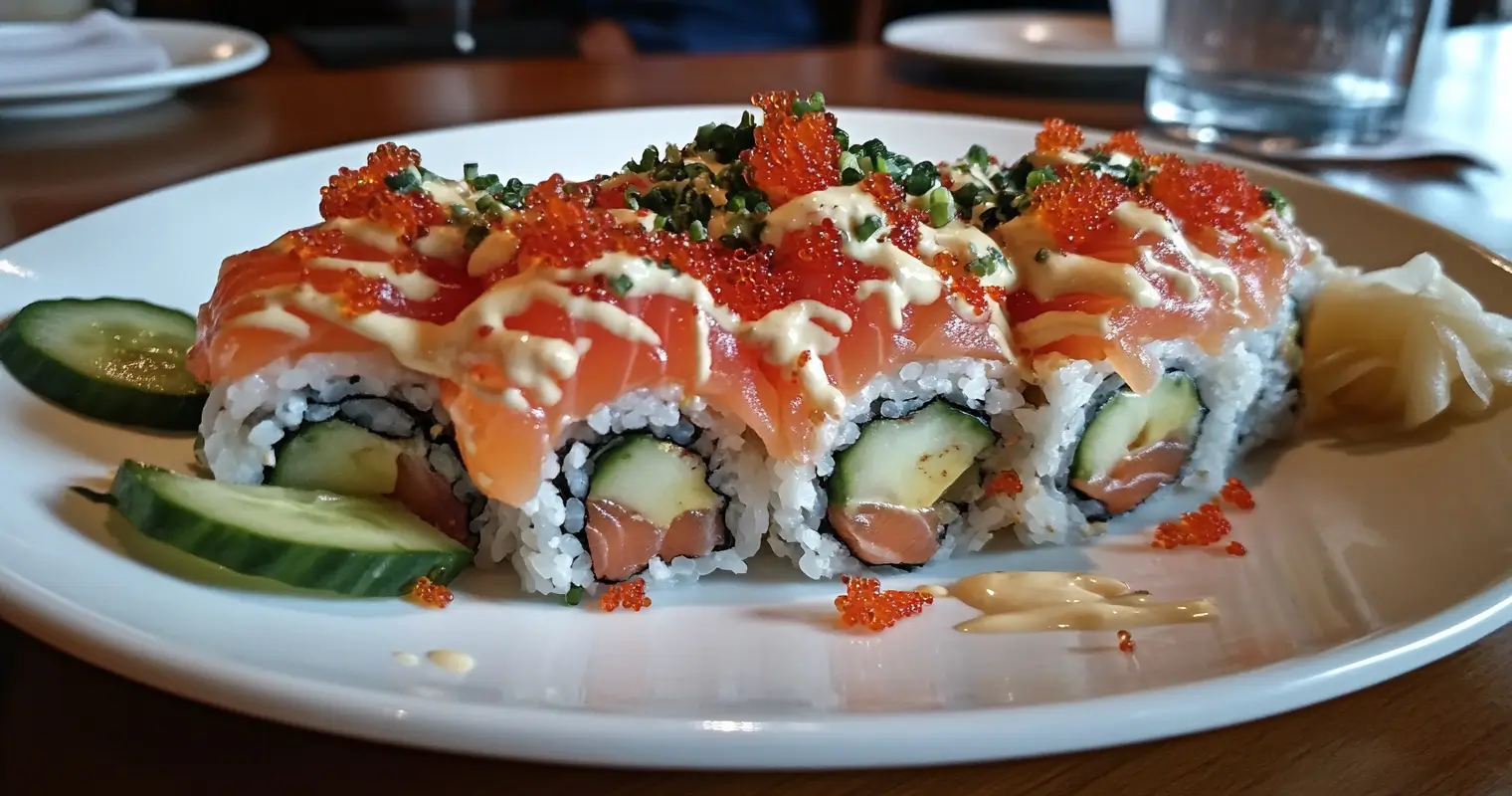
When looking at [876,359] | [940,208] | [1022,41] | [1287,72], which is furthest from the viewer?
[1022,41]

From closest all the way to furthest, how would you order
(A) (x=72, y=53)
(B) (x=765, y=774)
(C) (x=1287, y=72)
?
(B) (x=765, y=774)
(A) (x=72, y=53)
(C) (x=1287, y=72)

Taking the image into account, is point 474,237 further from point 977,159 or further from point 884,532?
point 977,159

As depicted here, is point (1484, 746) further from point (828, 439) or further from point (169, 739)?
point (169, 739)

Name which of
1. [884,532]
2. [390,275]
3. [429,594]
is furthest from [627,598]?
[390,275]

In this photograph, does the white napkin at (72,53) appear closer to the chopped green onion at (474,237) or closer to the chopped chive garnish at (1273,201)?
the chopped green onion at (474,237)

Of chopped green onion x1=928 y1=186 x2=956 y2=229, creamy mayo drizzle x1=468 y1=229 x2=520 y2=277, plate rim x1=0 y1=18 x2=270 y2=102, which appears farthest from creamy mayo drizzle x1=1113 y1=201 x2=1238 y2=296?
plate rim x1=0 y1=18 x2=270 y2=102

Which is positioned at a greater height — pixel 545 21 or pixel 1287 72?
pixel 1287 72

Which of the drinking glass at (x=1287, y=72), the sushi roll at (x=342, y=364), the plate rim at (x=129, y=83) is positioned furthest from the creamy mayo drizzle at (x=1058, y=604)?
the plate rim at (x=129, y=83)
